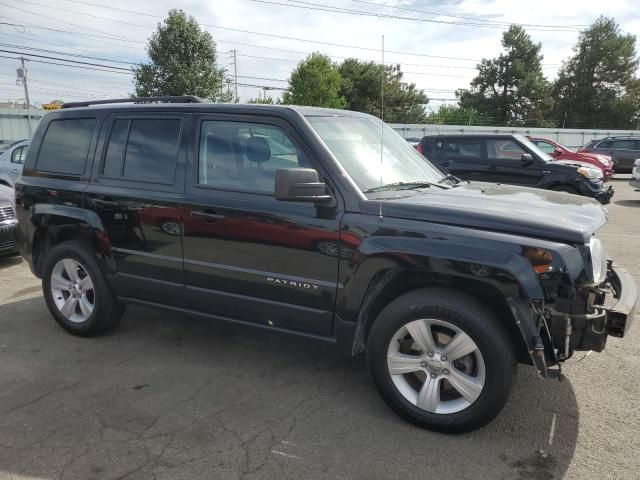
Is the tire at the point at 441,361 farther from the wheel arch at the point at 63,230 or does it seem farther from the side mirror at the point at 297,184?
the wheel arch at the point at 63,230

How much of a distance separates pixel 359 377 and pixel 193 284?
139 centimetres

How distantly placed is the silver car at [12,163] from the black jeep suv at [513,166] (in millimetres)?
8394

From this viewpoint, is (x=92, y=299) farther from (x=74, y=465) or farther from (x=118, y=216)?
(x=74, y=465)

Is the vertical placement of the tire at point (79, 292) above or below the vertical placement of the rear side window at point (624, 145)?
below

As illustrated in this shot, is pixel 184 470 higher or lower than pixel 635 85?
lower

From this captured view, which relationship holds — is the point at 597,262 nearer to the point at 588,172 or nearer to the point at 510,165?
the point at 510,165

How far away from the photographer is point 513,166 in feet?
32.8

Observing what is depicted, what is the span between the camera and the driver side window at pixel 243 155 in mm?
3365

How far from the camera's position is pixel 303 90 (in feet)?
140

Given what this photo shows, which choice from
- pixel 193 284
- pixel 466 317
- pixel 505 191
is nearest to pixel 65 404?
pixel 193 284

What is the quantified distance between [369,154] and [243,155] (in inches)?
34.9

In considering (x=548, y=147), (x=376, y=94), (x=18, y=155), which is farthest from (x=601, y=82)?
(x=18, y=155)

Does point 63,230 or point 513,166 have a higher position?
point 513,166

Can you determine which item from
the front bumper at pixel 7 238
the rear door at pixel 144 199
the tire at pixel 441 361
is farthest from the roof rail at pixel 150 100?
the front bumper at pixel 7 238
